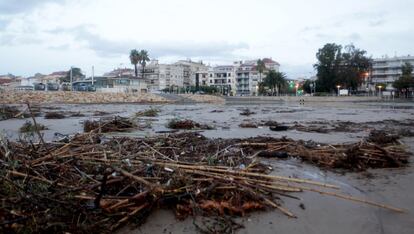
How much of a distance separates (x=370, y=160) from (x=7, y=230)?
256 inches

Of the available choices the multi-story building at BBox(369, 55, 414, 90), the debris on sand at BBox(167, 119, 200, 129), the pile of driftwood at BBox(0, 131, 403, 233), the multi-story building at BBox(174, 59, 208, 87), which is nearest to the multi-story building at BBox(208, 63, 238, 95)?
the multi-story building at BBox(174, 59, 208, 87)

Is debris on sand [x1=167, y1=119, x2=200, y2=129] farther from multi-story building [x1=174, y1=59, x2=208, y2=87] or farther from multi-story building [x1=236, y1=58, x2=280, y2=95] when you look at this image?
multi-story building [x1=174, y1=59, x2=208, y2=87]

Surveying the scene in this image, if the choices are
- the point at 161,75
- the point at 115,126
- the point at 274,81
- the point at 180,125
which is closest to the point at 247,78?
the point at 161,75

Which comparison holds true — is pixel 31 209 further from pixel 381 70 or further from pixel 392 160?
pixel 381 70

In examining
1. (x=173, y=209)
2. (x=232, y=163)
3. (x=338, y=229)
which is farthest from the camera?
(x=232, y=163)

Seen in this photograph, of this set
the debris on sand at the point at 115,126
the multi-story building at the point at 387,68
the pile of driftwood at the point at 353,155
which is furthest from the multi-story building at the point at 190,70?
the pile of driftwood at the point at 353,155

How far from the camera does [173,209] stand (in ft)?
15.3

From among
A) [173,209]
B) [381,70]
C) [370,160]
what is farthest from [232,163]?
[381,70]

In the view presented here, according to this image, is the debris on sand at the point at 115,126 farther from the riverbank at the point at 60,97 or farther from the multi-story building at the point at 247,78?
the multi-story building at the point at 247,78

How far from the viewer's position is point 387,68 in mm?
146625

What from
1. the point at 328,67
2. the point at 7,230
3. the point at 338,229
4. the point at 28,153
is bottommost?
the point at 338,229

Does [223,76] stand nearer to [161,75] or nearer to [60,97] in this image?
[161,75]

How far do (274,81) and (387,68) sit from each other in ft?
197

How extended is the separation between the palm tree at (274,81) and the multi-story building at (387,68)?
1903 inches
